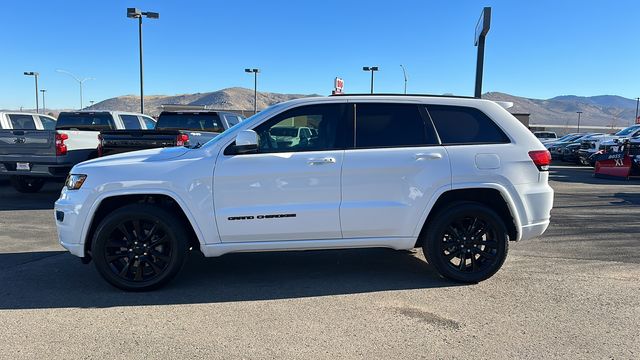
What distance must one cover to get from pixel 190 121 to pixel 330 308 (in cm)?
851

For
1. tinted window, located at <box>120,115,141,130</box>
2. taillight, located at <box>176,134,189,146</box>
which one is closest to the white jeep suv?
taillight, located at <box>176,134,189,146</box>

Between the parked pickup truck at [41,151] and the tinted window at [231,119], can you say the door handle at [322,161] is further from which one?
the tinted window at [231,119]

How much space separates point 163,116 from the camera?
39.1 feet

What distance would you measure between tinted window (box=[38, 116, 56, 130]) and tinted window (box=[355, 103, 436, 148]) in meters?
11.4

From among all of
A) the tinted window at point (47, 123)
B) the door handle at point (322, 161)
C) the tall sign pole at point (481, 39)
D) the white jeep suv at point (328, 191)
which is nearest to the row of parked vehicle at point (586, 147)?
the tall sign pole at point (481, 39)

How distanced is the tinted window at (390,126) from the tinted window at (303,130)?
0.21 m

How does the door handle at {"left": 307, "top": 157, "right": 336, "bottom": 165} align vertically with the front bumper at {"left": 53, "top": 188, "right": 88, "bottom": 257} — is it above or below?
above

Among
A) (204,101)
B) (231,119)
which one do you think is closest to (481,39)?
(231,119)

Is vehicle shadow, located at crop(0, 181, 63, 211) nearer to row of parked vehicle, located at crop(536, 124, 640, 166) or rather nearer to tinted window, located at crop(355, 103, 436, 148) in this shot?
tinted window, located at crop(355, 103, 436, 148)

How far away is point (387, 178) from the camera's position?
4.80 meters

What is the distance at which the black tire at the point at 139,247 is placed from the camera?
4684 mm

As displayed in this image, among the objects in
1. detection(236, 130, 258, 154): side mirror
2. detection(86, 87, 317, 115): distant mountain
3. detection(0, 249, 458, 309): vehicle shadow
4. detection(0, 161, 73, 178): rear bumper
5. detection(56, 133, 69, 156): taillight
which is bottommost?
detection(0, 249, 458, 309): vehicle shadow

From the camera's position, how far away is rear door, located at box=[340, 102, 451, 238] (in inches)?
188

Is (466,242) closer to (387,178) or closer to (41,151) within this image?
(387,178)
